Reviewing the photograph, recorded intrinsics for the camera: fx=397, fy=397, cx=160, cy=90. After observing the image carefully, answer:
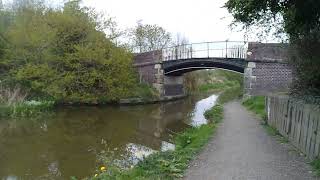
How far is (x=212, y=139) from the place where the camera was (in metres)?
12.1

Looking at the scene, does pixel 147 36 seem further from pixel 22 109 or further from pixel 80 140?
pixel 80 140

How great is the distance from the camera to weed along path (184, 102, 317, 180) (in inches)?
299

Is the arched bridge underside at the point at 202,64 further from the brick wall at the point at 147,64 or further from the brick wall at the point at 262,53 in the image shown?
the brick wall at the point at 262,53

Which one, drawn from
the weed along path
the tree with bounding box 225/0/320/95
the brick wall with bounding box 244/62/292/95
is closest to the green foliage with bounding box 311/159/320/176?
the weed along path

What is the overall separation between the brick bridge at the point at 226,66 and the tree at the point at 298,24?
10.5m

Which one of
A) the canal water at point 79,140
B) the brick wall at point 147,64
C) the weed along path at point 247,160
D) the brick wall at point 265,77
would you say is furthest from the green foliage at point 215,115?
the brick wall at point 147,64

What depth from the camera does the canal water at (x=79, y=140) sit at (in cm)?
1209

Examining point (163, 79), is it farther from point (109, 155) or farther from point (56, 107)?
point (109, 155)

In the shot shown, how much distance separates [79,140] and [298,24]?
1062 cm

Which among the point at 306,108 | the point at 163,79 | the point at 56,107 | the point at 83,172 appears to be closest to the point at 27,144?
the point at 83,172

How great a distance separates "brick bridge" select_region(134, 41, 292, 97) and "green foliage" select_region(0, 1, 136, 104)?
641 centimetres

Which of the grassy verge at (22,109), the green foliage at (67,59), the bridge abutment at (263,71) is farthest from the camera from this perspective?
the green foliage at (67,59)

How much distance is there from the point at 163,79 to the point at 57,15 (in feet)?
39.7

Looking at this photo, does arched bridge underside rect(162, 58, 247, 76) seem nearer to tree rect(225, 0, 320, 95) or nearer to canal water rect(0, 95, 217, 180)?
canal water rect(0, 95, 217, 180)
